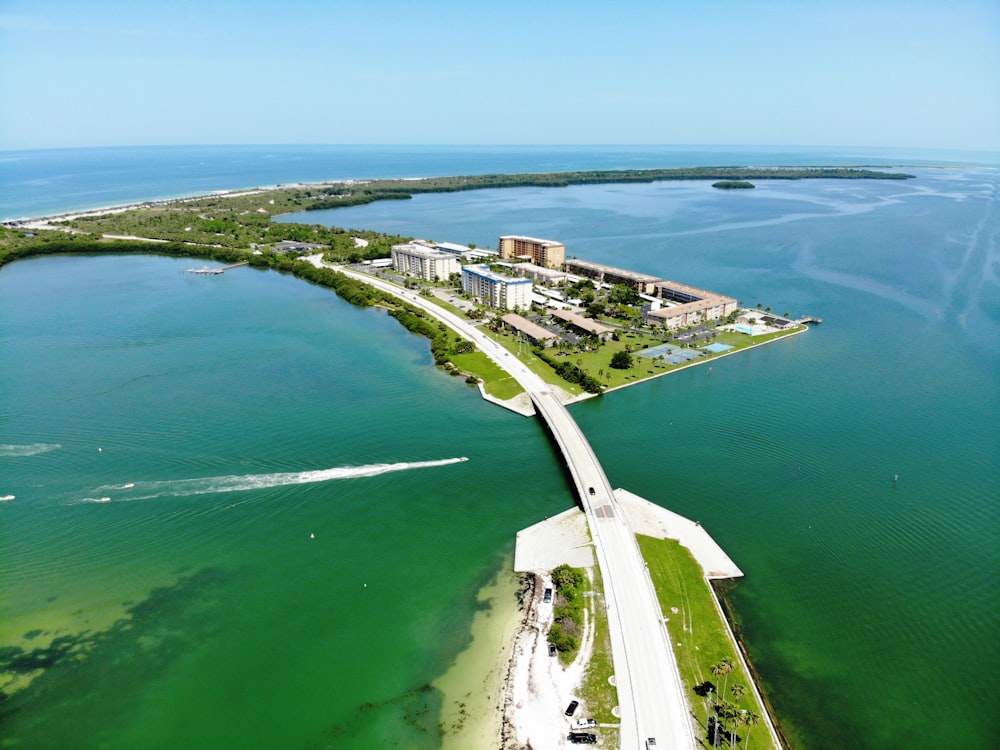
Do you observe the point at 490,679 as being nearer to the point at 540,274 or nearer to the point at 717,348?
the point at 717,348

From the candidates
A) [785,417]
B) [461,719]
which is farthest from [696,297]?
[461,719]

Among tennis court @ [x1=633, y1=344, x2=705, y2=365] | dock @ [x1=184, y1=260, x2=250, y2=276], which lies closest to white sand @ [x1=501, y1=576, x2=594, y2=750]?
tennis court @ [x1=633, y1=344, x2=705, y2=365]

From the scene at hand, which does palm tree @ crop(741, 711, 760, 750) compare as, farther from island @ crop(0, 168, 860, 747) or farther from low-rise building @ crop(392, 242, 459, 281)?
low-rise building @ crop(392, 242, 459, 281)

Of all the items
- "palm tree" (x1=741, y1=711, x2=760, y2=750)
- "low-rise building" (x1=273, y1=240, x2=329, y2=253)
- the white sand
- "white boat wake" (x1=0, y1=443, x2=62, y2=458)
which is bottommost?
"low-rise building" (x1=273, y1=240, x2=329, y2=253)

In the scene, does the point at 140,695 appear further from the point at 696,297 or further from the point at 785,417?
the point at 696,297

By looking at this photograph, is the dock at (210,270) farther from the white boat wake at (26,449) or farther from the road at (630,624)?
the road at (630,624)

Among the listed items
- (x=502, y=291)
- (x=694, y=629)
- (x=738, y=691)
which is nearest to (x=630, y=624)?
(x=694, y=629)

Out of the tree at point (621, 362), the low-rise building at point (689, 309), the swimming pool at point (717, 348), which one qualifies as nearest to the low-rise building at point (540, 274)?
the low-rise building at point (689, 309)
